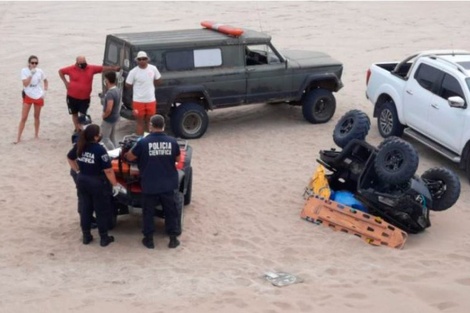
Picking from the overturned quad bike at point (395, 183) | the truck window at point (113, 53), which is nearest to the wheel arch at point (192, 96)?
the truck window at point (113, 53)

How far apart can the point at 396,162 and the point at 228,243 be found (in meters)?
2.33

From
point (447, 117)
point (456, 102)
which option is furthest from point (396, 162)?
point (447, 117)

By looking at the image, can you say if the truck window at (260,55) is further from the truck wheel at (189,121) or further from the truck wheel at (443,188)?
Answer: the truck wheel at (443,188)

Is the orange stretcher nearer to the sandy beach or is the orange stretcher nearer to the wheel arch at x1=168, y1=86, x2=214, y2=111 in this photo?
the sandy beach

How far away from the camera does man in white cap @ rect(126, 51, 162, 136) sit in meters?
13.1

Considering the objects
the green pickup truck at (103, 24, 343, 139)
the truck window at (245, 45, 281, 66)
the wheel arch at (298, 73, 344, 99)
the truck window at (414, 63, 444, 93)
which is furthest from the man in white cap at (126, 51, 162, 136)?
the truck window at (414, 63, 444, 93)

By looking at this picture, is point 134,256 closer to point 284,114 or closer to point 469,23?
point 284,114

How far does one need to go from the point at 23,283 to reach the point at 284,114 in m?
8.46

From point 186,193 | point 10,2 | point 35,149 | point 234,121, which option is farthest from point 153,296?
point 10,2

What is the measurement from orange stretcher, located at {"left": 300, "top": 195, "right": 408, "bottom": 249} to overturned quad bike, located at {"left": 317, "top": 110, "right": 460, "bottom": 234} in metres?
0.23

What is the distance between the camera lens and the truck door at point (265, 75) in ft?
47.7

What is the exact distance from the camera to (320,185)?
10.8 m

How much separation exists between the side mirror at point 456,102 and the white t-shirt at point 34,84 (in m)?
6.79

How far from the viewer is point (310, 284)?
333 inches
